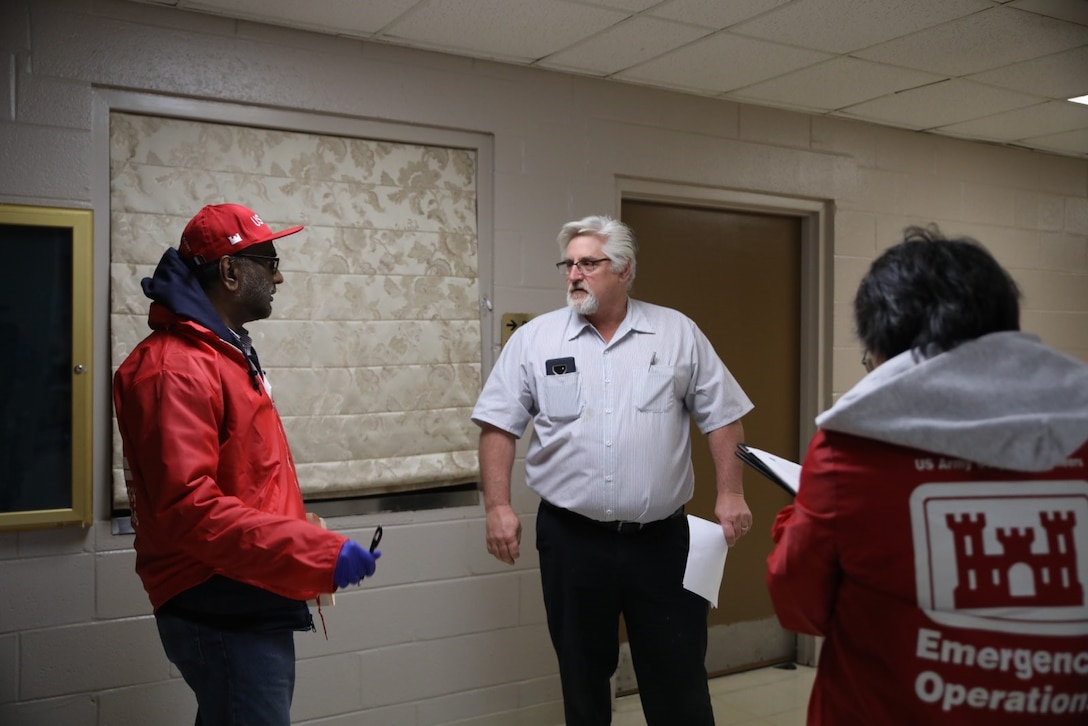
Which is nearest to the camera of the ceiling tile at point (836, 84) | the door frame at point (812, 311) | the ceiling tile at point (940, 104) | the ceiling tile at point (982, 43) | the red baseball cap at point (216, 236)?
the red baseball cap at point (216, 236)

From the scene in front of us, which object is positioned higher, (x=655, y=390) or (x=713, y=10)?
(x=713, y=10)

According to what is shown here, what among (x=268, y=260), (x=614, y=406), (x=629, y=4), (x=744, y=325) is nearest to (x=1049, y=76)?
(x=744, y=325)

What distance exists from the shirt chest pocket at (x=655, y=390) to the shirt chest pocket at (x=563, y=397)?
17cm

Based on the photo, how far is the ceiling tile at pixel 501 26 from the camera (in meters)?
2.79

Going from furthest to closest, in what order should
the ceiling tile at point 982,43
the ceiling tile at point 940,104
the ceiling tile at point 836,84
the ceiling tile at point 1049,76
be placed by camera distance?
the ceiling tile at point 940,104 < the ceiling tile at point 836,84 < the ceiling tile at point 1049,76 < the ceiling tile at point 982,43

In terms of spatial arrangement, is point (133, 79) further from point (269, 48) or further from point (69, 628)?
point (69, 628)

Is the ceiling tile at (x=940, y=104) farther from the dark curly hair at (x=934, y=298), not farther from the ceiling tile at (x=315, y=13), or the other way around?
the dark curly hair at (x=934, y=298)

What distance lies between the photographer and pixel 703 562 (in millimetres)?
2414

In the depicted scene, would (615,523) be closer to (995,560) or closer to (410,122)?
(995,560)

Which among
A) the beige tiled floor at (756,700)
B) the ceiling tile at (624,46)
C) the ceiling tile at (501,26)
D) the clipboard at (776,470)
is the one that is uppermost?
the ceiling tile at (624,46)

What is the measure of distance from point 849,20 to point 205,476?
236 cm

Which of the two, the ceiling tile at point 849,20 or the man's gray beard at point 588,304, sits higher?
the ceiling tile at point 849,20

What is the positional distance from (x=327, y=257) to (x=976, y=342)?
222 cm

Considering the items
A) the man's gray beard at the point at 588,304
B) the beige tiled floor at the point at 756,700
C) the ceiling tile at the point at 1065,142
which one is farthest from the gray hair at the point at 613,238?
the ceiling tile at the point at 1065,142
